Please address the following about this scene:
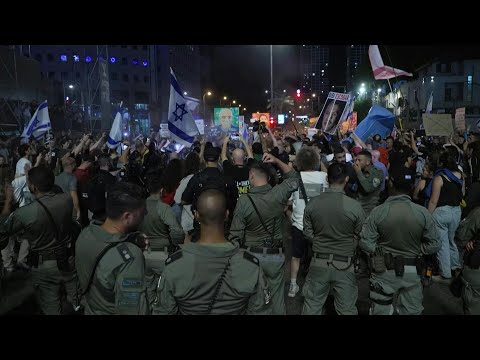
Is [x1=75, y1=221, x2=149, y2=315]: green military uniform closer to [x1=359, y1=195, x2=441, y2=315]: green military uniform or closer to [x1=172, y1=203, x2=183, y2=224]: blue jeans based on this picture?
[x1=359, y1=195, x2=441, y2=315]: green military uniform

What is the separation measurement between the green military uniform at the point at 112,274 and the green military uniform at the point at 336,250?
240 centimetres

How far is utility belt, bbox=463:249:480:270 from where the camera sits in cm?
441

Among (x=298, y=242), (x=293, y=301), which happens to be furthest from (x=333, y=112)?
(x=293, y=301)

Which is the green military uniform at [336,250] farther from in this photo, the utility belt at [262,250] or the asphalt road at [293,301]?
the asphalt road at [293,301]

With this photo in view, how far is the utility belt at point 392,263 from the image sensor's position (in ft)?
15.5

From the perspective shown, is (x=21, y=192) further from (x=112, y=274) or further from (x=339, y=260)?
(x=339, y=260)

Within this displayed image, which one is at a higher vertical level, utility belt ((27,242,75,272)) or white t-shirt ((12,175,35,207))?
white t-shirt ((12,175,35,207))

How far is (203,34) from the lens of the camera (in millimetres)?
4926

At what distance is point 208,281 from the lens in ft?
9.40

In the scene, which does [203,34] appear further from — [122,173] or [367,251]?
[122,173]

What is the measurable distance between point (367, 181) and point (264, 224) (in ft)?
9.13

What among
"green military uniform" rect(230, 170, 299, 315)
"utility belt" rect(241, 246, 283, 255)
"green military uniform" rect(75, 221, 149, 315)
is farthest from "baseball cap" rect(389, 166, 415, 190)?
"green military uniform" rect(75, 221, 149, 315)

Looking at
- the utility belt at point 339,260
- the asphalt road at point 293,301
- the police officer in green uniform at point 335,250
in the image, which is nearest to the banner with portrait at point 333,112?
the asphalt road at point 293,301

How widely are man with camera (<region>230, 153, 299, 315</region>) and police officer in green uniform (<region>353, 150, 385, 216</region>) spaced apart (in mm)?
2426
